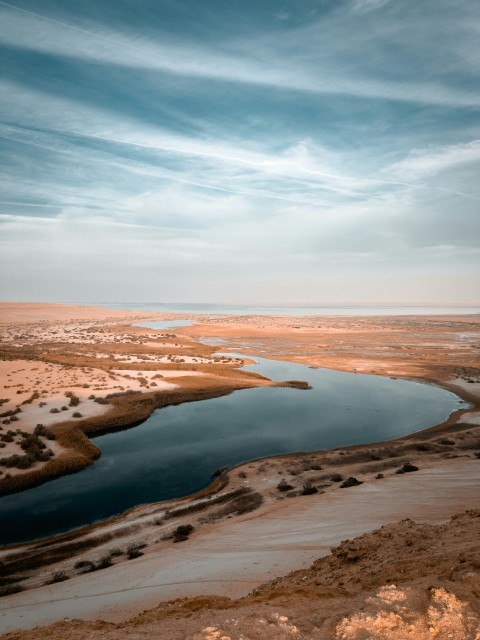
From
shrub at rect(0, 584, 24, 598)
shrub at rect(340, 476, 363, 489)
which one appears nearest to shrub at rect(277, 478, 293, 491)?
shrub at rect(340, 476, 363, 489)

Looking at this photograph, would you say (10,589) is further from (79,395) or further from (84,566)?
(79,395)

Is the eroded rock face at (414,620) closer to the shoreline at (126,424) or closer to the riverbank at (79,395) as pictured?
the shoreline at (126,424)

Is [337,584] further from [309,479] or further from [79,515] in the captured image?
[79,515]

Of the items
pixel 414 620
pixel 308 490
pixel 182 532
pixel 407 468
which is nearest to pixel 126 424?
pixel 182 532

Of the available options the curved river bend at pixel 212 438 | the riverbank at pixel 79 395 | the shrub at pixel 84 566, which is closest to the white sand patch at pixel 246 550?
the shrub at pixel 84 566

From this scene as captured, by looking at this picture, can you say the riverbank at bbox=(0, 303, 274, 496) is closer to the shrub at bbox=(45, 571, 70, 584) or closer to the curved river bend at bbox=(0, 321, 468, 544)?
the curved river bend at bbox=(0, 321, 468, 544)
